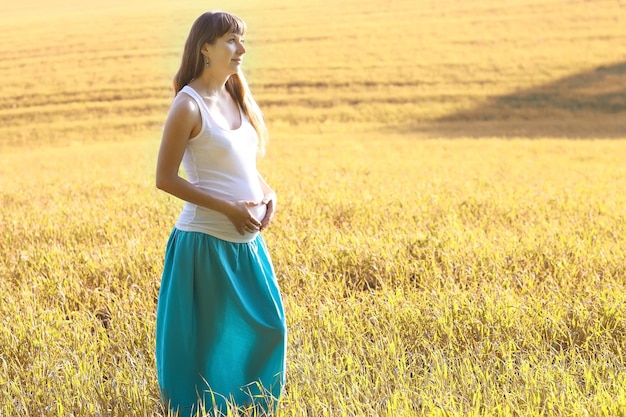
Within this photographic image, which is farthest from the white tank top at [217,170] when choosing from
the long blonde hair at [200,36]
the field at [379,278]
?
the field at [379,278]

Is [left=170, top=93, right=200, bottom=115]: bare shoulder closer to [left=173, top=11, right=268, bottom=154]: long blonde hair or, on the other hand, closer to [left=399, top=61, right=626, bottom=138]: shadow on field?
[left=173, top=11, right=268, bottom=154]: long blonde hair

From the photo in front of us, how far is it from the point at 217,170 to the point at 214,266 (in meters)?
0.35

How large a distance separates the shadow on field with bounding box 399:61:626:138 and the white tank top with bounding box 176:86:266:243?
1918 cm

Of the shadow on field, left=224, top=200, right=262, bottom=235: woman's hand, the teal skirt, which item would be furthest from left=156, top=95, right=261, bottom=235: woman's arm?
the shadow on field

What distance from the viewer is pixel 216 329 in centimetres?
280

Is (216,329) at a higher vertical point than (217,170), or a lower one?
lower

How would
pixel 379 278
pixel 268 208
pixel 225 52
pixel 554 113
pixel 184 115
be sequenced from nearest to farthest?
pixel 184 115
pixel 225 52
pixel 268 208
pixel 379 278
pixel 554 113

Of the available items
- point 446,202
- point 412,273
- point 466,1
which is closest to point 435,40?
point 466,1

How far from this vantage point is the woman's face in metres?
2.79

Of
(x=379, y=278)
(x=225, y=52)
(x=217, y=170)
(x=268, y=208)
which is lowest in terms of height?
(x=379, y=278)

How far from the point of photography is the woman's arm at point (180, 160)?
269 centimetres

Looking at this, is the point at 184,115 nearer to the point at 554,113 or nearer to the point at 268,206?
the point at 268,206

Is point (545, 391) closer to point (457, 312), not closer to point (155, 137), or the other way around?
point (457, 312)

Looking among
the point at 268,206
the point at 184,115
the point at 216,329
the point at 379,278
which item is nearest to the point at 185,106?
the point at 184,115
